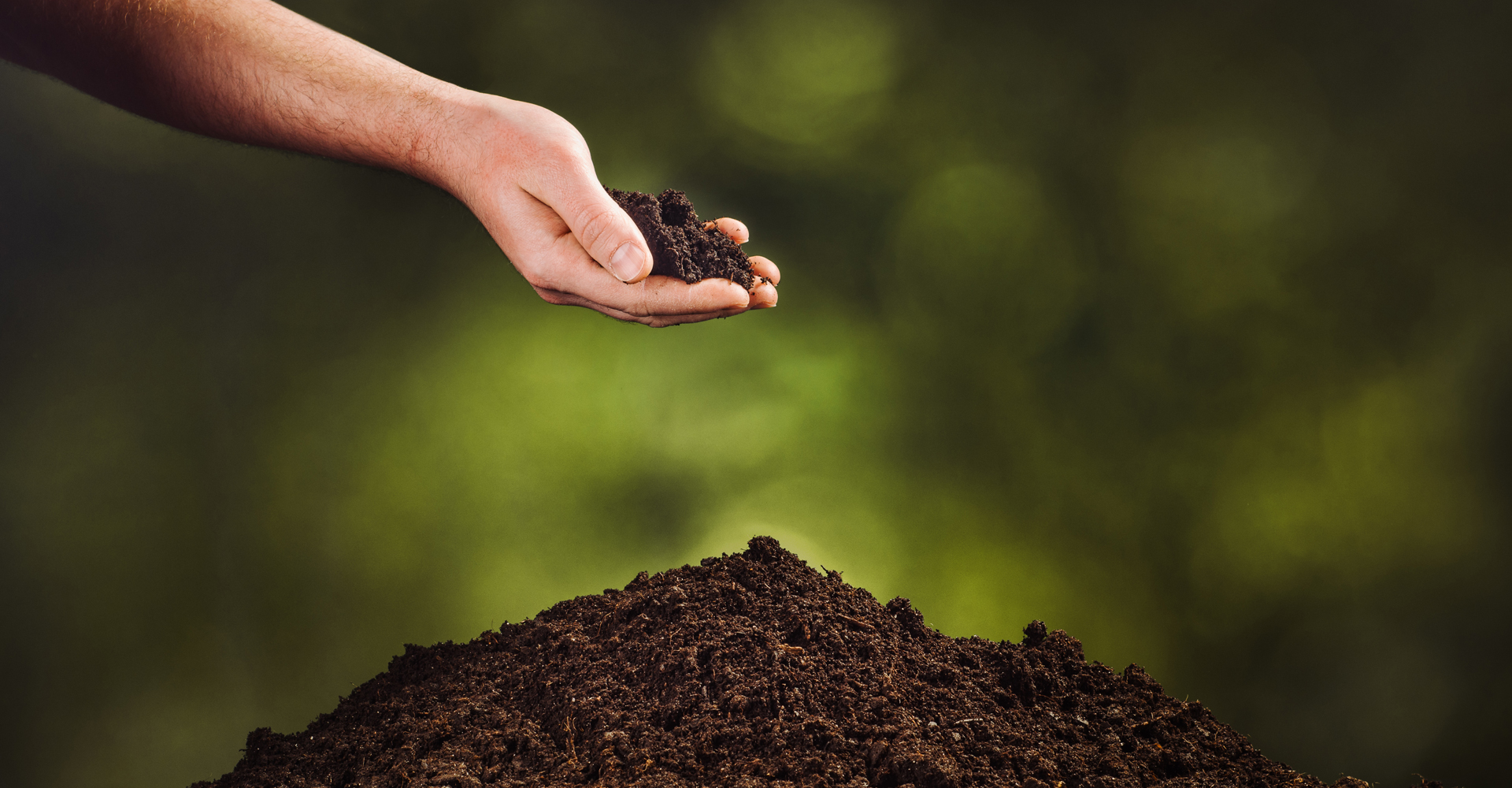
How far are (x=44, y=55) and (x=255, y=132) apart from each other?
1.31ft

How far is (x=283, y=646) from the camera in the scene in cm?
198

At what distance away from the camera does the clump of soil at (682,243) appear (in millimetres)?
1628

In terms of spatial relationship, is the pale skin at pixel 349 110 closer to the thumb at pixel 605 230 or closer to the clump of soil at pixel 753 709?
the thumb at pixel 605 230

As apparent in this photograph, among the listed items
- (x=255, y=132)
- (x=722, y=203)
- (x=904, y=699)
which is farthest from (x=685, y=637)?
(x=255, y=132)

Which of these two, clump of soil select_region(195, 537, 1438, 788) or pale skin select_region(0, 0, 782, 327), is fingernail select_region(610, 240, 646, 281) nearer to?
pale skin select_region(0, 0, 782, 327)

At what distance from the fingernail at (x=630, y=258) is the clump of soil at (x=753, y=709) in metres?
0.57

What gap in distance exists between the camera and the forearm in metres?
1.79

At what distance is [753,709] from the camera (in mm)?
1294

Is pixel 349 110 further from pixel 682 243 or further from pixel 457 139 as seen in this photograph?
pixel 682 243

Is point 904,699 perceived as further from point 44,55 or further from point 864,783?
point 44,55

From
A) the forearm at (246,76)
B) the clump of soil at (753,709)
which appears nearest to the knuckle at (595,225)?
the forearm at (246,76)

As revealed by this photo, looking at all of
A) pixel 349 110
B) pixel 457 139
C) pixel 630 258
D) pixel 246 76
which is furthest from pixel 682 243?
pixel 246 76

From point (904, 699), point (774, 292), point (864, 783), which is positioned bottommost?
point (864, 783)

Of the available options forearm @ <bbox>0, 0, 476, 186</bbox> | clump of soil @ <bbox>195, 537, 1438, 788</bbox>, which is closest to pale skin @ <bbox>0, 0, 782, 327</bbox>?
forearm @ <bbox>0, 0, 476, 186</bbox>
